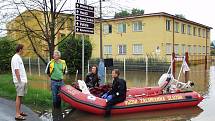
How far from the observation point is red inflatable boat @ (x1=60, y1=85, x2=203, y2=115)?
37.4ft

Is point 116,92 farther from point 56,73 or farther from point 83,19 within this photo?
point 83,19

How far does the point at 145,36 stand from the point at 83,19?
29045 millimetres

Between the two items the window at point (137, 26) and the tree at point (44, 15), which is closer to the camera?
the tree at point (44, 15)

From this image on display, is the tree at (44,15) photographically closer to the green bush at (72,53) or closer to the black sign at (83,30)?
the black sign at (83,30)

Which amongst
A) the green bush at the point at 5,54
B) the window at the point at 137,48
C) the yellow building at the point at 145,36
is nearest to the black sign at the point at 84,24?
the green bush at the point at 5,54

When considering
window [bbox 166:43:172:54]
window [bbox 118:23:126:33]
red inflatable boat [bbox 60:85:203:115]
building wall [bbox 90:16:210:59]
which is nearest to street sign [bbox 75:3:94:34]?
red inflatable boat [bbox 60:85:203:115]

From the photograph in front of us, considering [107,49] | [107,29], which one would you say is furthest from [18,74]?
[107,49]

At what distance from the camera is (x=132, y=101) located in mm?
11641

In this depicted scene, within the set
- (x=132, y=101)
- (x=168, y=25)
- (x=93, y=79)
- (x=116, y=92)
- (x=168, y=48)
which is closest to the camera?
(x=116, y=92)

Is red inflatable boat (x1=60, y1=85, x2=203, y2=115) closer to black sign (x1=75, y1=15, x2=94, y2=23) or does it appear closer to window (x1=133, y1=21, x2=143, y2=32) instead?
black sign (x1=75, y1=15, x2=94, y2=23)

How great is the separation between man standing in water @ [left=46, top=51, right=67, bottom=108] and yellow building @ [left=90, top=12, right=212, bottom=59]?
25034 millimetres

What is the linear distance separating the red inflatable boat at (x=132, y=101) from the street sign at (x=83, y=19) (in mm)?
2053

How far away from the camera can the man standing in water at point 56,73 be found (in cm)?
A: 1197

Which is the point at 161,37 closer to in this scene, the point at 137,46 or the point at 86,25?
the point at 137,46
